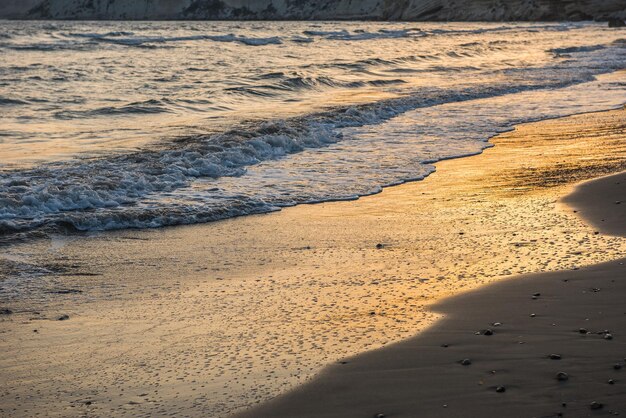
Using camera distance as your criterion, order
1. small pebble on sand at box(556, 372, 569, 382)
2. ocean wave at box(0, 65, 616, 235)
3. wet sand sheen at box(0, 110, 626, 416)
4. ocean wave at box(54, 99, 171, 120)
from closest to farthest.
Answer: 1. small pebble on sand at box(556, 372, 569, 382)
2. wet sand sheen at box(0, 110, 626, 416)
3. ocean wave at box(0, 65, 616, 235)
4. ocean wave at box(54, 99, 171, 120)

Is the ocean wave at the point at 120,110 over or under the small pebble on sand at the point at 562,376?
under

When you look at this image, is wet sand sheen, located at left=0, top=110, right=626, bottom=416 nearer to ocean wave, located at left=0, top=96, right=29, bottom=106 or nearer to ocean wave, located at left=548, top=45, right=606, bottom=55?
ocean wave, located at left=0, top=96, right=29, bottom=106

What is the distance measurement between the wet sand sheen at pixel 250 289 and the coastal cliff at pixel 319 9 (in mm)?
67792

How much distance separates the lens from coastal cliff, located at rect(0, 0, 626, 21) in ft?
274

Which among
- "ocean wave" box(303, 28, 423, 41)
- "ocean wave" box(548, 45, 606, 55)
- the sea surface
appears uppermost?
"ocean wave" box(548, 45, 606, 55)

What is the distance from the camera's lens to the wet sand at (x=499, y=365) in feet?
10.3

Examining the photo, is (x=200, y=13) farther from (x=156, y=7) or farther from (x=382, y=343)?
(x=382, y=343)

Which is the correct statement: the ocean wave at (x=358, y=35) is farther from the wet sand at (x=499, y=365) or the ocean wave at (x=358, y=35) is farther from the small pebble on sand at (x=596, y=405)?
the small pebble on sand at (x=596, y=405)

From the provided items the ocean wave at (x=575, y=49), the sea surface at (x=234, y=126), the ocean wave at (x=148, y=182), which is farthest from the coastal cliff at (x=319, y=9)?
the ocean wave at (x=148, y=182)

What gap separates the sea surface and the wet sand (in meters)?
3.02

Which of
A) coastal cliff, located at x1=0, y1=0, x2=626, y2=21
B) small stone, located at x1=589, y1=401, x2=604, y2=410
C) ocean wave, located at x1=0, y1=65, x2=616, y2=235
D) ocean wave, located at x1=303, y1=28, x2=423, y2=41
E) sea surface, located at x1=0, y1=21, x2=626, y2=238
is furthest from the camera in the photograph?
coastal cliff, located at x1=0, y1=0, x2=626, y2=21

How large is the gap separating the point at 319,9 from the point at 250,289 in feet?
410

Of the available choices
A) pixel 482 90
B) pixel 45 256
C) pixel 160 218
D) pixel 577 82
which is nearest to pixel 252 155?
pixel 160 218

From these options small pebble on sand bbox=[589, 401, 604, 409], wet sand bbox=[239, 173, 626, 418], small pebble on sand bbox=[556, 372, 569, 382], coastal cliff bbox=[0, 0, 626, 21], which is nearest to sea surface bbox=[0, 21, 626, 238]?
wet sand bbox=[239, 173, 626, 418]
